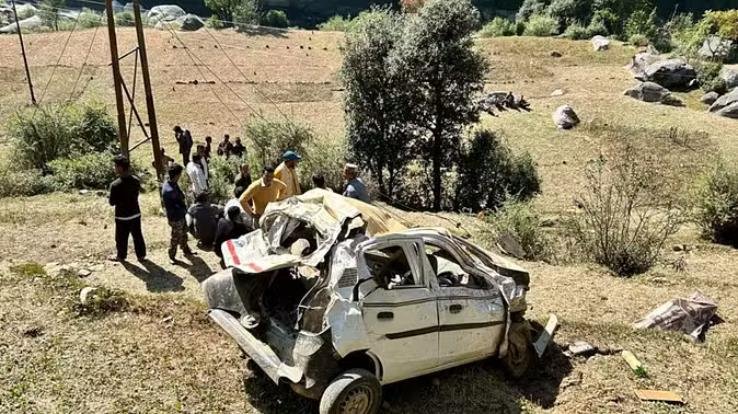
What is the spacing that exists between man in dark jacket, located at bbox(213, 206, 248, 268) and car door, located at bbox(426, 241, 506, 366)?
9.41 ft

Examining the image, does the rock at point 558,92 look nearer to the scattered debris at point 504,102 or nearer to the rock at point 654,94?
the scattered debris at point 504,102

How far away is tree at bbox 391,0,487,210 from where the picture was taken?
1675 cm

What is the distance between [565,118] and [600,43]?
14.8m

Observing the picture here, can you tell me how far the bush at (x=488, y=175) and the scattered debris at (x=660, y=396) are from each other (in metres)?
12.2

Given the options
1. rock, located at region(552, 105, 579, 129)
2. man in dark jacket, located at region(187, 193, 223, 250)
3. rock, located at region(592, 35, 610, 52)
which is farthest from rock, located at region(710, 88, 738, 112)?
man in dark jacket, located at region(187, 193, 223, 250)

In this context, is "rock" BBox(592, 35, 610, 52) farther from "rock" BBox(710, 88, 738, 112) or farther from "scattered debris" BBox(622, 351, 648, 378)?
"scattered debris" BBox(622, 351, 648, 378)

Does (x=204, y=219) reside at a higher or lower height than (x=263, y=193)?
lower

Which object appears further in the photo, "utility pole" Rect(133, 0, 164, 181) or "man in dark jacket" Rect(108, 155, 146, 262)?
"utility pole" Rect(133, 0, 164, 181)

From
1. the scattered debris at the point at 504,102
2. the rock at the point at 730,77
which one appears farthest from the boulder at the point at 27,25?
the rock at the point at 730,77

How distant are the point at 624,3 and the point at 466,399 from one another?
45.2m

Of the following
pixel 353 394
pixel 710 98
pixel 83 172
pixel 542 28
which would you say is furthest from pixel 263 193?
pixel 542 28

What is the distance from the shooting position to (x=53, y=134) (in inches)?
652

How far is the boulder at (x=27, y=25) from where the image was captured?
4065 cm

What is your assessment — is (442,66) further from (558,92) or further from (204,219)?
(558,92)
